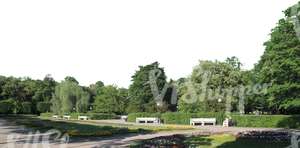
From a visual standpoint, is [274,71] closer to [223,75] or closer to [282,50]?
[282,50]

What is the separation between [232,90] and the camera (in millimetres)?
58812

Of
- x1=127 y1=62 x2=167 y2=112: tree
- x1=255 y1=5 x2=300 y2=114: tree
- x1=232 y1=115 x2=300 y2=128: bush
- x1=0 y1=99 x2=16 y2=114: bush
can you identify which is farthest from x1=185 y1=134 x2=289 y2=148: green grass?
x1=0 y1=99 x2=16 y2=114: bush

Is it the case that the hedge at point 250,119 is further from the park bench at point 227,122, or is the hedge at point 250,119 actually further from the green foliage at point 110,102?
the green foliage at point 110,102

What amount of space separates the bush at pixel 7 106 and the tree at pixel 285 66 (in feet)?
222

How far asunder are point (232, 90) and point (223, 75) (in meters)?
3.22

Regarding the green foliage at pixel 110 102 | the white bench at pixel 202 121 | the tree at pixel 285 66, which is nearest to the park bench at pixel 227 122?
the white bench at pixel 202 121

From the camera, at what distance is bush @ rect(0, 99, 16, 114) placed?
8952 centimetres

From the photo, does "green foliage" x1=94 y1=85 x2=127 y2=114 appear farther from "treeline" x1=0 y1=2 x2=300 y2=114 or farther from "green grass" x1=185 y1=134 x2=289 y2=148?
"green grass" x1=185 y1=134 x2=289 y2=148

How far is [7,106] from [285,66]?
72.8 metres

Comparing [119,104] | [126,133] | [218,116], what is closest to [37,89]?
[119,104]

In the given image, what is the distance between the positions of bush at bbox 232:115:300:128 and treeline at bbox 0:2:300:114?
1.24 m

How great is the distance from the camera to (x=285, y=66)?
3322cm

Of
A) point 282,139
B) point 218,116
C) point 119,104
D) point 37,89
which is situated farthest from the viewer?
point 37,89

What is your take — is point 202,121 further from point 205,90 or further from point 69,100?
point 69,100
